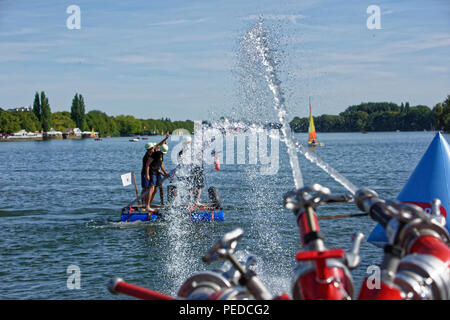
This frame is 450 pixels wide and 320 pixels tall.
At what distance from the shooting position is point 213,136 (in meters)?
21.3

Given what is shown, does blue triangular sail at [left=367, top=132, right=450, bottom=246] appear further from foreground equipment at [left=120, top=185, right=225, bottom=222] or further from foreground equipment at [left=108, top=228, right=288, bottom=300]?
foreground equipment at [left=108, top=228, right=288, bottom=300]

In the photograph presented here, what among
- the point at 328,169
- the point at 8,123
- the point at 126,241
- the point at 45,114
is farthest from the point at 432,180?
the point at 45,114

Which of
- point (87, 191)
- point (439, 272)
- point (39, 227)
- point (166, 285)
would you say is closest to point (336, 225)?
point (166, 285)

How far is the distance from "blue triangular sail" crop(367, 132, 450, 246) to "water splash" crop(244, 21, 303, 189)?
2417mm

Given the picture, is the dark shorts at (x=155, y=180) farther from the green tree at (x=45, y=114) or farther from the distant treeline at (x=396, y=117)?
Result: the green tree at (x=45, y=114)

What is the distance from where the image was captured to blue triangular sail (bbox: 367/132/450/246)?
11281 mm

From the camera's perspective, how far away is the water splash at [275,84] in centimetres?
567

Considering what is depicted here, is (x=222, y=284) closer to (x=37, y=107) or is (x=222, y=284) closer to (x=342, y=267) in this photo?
(x=342, y=267)

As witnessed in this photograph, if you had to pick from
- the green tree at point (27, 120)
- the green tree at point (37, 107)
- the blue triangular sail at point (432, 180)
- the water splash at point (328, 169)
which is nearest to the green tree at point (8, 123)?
the green tree at point (27, 120)

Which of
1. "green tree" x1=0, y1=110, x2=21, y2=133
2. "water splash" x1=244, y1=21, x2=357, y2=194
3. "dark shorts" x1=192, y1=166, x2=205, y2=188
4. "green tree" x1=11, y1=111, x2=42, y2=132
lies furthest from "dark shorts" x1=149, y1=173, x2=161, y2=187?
"green tree" x1=11, y1=111, x2=42, y2=132

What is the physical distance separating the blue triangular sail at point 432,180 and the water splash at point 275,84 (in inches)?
95.2

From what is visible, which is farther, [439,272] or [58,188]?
[58,188]
